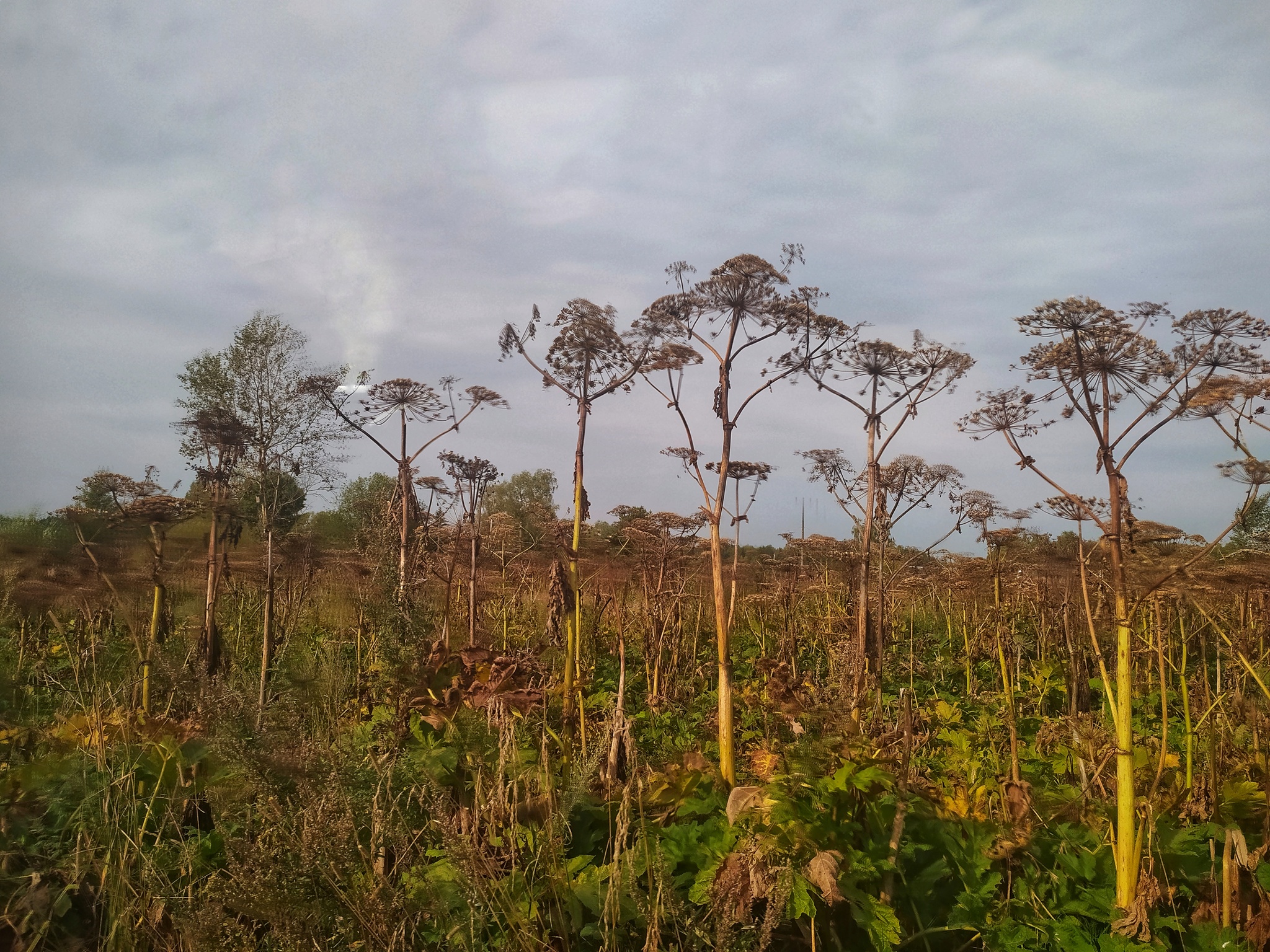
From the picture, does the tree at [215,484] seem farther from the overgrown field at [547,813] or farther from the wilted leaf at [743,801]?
the wilted leaf at [743,801]

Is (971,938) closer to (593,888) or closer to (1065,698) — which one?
(593,888)

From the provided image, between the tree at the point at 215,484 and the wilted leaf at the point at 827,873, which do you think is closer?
the wilted leaf at the point at 827,873

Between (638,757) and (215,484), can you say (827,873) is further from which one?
(215,484)

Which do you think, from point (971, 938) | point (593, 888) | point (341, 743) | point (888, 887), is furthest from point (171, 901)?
point (971, 938)

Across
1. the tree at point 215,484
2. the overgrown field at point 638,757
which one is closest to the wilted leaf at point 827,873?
the overgrown field at point 638,757

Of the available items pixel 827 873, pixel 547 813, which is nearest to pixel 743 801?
pixel 827 873

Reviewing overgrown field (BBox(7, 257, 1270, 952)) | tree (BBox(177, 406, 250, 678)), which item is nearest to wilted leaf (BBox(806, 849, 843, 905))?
overgrown field (BBox(7, 257, 1270, 952))

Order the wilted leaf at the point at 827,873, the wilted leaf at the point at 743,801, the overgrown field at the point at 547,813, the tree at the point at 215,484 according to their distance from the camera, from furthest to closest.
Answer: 1. the tree at the point at 215,484
2. the wilted leaf at the point at 743,801
3. the overgrown field at the point at 547,813
4. the wilted leaf at the point at 827,873

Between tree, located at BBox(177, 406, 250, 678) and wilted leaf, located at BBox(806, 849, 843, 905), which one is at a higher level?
tree, located at BBox(177, 406, 250, 678)

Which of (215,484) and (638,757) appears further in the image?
(215,484)

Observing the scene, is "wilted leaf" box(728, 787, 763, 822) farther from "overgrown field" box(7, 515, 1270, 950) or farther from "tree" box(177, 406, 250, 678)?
"tree" box(177, 406, 250, 678)

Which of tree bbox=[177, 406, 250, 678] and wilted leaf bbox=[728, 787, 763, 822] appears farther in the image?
tree bbox=[177, 406, 250, 678]

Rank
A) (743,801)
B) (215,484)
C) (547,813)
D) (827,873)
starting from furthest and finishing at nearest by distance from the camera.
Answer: (215,484)
(547,813)
(743,801)
(827,873)

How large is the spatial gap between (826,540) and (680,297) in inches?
209
